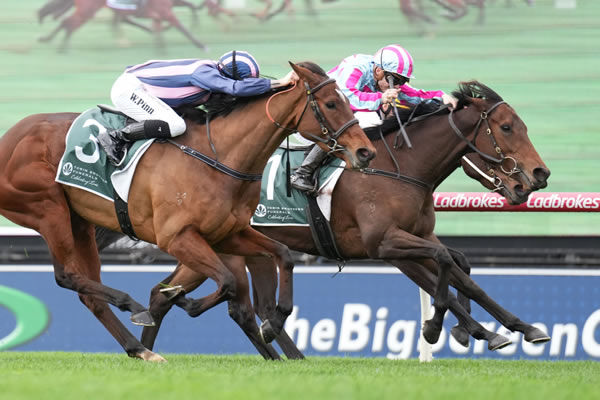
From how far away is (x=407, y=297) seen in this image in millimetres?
8305

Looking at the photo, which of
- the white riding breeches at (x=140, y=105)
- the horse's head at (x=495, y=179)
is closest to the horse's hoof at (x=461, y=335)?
the horse's head at (x=495, y=179)

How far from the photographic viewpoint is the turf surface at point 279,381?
432 centimetres

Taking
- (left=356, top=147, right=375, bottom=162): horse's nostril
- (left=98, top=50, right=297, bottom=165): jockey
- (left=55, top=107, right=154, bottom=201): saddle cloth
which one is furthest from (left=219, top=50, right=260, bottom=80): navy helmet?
(left=356, top=147, right=375, bottom=162): horse's nostril

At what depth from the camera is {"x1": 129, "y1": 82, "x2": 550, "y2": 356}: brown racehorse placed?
6.59 metres

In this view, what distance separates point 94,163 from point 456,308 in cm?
227

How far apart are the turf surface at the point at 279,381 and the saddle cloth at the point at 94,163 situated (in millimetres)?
997

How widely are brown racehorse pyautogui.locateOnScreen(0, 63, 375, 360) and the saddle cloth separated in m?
0.06

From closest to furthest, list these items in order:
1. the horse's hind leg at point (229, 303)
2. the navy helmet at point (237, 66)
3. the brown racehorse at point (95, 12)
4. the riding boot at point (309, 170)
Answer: the horse's hind leg at point (229, 303) → the navy helmet at point (237, 66) → the riding boot at point (309, 170) → the brown racehorse at point (95, 12)

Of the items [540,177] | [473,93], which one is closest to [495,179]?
[540,177]

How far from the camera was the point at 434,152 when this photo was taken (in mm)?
6898

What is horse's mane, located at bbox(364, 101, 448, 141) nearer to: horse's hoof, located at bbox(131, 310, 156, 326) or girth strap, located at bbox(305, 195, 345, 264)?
girth strap, located at bbox(305, 195, 345, 264)

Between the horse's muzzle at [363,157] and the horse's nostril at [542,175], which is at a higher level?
the horse's muzzle at [363,157]

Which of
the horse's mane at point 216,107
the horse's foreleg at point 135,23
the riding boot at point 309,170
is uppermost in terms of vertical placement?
the horse's mane at point 216,107

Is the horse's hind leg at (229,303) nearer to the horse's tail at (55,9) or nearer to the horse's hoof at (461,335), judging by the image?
the horse's hoof at (461,335)
